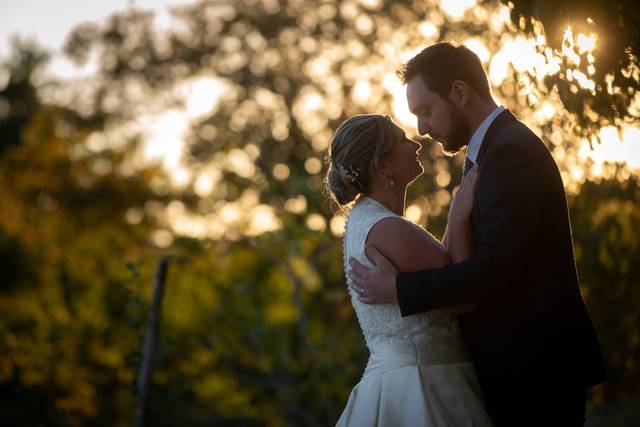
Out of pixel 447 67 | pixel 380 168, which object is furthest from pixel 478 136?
pixel 380 168

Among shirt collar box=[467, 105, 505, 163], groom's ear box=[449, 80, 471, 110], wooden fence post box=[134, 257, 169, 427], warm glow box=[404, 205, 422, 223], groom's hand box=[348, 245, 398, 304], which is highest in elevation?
groom's ear box=[449, 80, 471, 110]

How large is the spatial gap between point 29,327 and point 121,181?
1188cm

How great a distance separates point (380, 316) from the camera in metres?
3.54

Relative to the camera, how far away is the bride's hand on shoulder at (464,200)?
338 cm

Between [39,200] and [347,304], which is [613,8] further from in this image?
[39,200]

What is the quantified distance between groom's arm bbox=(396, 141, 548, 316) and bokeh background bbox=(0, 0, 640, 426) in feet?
1.57

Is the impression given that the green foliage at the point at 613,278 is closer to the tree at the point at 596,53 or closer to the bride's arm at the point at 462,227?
the tree at the point at 596,53

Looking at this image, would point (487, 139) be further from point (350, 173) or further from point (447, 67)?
point (350, 173)

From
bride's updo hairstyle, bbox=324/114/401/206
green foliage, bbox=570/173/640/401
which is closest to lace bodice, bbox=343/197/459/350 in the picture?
bride's updo hairstyle, bbox=324/114/401/206

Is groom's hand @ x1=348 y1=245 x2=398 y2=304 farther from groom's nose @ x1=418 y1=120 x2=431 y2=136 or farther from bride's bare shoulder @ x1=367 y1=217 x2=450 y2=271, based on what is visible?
groom's nose @ x1=418 y1=120 x2=431 y2=136

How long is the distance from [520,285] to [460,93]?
2.67 feet

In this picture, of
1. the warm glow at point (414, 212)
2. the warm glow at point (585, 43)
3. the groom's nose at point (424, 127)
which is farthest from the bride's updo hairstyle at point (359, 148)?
the warm glow at point (414, 212)

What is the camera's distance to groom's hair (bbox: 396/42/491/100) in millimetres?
3531

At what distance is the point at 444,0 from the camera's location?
8250 millimetres
